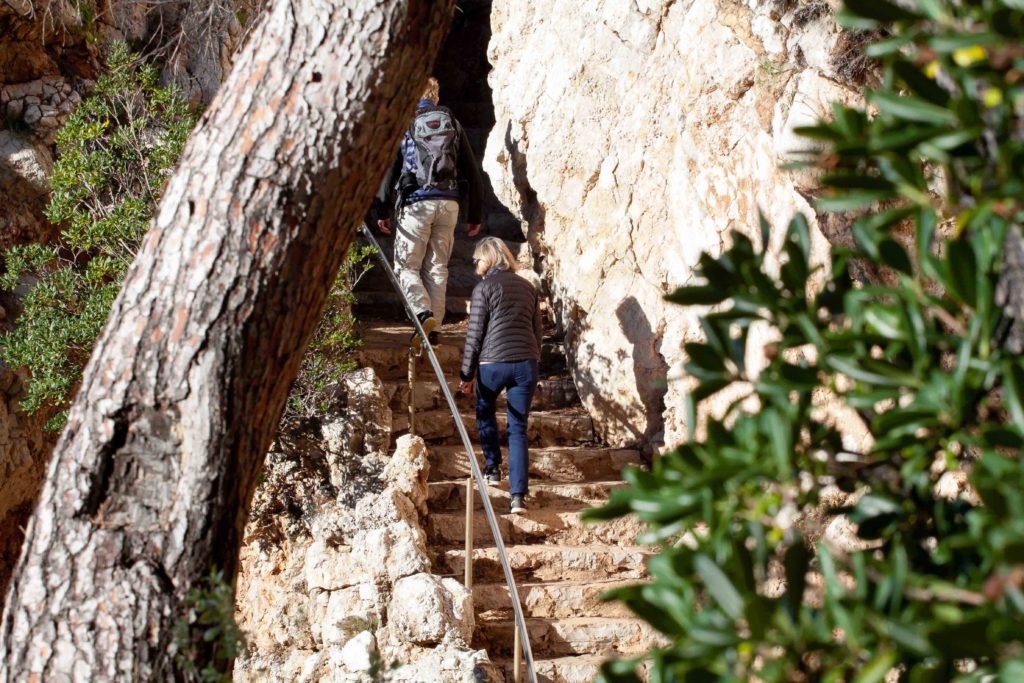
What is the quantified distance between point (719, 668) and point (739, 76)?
5247 millimetres

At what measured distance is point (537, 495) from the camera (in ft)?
22.2

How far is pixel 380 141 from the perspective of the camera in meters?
2.54

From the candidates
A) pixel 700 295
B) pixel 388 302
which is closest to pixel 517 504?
pixel 388 302

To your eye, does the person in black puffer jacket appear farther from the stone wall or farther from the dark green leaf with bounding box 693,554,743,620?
the dark green leaf with bounding box 693,554,743,620

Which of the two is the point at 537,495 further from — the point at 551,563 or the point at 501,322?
the point at 501,322

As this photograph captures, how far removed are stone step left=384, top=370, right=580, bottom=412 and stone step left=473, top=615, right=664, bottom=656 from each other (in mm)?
2020

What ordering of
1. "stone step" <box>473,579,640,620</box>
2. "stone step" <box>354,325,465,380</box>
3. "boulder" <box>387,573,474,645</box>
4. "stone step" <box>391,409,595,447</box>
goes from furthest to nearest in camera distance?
"stone step" <box>354,325,465,380</box> < "stone step" <box>391,409,595,447</box> < "stone step" <box>473,579,640,620</box> < "boulder" <box>387,573,474,645</box>

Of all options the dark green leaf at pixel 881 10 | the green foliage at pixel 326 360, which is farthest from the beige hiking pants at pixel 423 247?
the dark green leaf at pixel 881 10

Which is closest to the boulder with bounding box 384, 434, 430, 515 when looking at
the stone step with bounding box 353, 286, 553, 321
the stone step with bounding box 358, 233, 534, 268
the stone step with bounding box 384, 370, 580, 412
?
the stone step with bounding box 384, 370, 580, 412

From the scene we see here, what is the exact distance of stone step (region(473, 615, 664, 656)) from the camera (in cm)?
578

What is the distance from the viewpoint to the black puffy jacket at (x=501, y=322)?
6.61 m

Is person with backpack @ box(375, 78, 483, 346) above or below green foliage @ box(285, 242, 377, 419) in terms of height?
above

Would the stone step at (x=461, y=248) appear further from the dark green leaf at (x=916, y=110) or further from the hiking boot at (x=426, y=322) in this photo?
the dark green leaf at (x=916, y=110)

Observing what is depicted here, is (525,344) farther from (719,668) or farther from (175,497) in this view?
(719,668)
